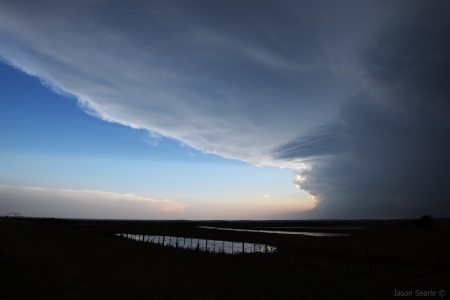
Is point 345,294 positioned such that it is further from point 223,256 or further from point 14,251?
point 14,251

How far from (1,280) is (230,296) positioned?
12.3 m

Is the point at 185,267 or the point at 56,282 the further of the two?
the point at 185,267

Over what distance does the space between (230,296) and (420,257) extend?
29129 millimetres

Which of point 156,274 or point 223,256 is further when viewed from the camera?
point 223,256

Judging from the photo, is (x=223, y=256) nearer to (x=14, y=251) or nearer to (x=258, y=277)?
(x=258, y=277)

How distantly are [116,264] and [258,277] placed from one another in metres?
Result: 11.4

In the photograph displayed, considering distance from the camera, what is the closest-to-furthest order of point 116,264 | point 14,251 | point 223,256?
point 116,264 < point 14,251 < point 223,256

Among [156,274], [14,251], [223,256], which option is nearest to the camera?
[156,274]

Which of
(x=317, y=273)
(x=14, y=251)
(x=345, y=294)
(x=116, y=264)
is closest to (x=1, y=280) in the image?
(x=116, y=264)

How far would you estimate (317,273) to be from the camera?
66.1 feet

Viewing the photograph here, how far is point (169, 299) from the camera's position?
43.1 ft

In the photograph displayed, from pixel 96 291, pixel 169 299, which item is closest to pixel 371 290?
pixel 169 299

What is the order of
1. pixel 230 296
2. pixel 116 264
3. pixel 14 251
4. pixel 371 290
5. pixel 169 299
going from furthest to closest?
1. pixel 14 251
2. pixel 116 264
3. pixel 371 290
4. pixel 230 296
5. pixel 169 299

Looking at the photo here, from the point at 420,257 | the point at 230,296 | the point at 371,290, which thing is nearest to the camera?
the point at 230,296
